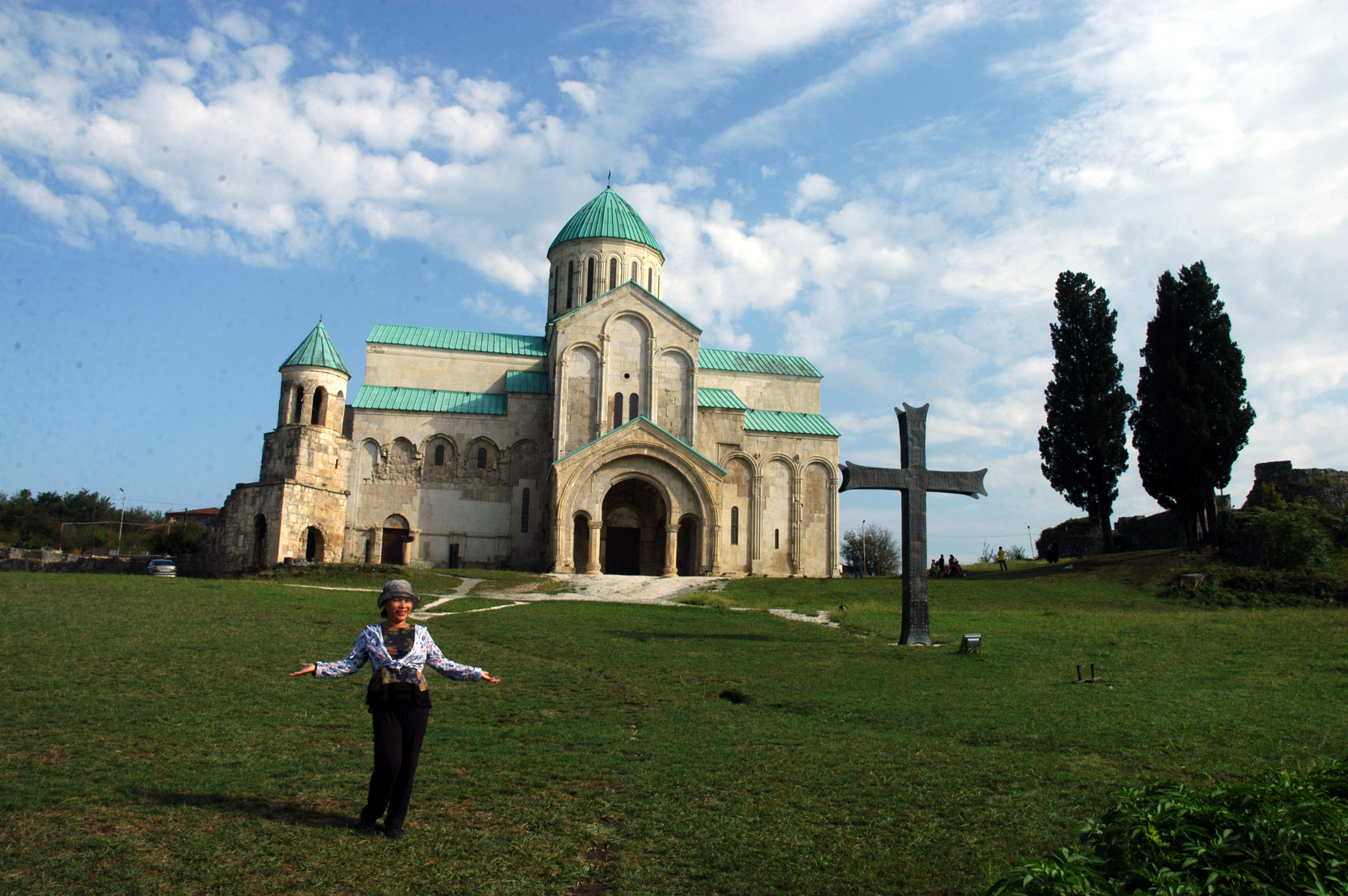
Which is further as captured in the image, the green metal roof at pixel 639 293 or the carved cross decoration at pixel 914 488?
the green metal roof at pixel 639 293

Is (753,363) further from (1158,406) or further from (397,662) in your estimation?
(397,662)

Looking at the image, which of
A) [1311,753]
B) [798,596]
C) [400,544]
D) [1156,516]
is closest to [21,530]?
[400,544]

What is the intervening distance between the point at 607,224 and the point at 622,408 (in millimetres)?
8720

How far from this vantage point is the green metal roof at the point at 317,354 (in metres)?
30.0

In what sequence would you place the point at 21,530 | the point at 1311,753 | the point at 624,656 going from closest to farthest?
the point at 1311,753 < the point at 624,656 < the point at 21,530

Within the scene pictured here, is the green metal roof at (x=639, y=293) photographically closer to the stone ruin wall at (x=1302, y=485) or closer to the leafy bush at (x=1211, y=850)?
the stone ruin wall at (x=1302, y=485)

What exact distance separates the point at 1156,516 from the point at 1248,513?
799 cm

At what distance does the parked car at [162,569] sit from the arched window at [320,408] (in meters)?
6.37

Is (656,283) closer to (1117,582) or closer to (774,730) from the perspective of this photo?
(1117,582)

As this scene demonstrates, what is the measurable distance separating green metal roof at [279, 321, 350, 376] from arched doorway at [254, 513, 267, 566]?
5218 millimetres

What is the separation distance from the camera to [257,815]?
520 centimetres

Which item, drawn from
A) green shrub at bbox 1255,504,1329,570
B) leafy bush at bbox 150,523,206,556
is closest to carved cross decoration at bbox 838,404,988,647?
green shrub at bbox 1255,504,1329,570

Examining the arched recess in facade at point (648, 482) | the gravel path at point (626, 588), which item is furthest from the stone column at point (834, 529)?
the gravel path at point (626, 588)

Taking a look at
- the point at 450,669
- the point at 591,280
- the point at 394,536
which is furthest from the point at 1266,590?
the point at 394,536
